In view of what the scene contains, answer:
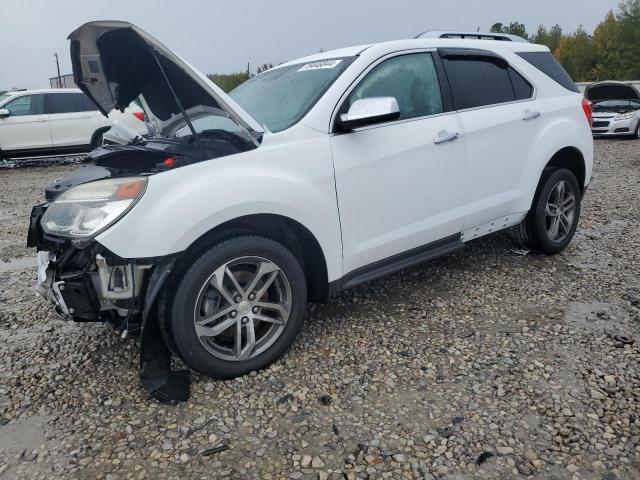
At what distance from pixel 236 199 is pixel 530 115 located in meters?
2.59

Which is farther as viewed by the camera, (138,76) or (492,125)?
(492,125)

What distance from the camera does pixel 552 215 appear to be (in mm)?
4320

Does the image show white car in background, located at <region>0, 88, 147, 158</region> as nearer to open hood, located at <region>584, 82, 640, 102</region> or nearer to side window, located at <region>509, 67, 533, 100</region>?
side window, located at <region>509, 67, 533, 100</region>

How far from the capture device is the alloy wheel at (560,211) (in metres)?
4.28

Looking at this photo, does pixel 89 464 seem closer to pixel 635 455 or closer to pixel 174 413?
pixel 174 413

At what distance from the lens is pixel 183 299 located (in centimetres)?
243

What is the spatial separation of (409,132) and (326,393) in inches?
65.6

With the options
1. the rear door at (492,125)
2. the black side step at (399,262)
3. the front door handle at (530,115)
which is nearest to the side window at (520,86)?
the rear door at (492,125)

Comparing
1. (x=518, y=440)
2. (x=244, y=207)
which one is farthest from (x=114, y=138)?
(x=518, y=440)

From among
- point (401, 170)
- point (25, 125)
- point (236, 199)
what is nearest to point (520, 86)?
point (401, 170)

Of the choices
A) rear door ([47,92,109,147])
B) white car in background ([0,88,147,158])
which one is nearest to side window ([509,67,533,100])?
white car in background ([0,88,147,158])

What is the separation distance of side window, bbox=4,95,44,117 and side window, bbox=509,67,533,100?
11134mm

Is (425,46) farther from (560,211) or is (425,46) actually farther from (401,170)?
(560,211)

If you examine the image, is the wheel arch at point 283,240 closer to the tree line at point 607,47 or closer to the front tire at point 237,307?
the front tire at point 237,307
